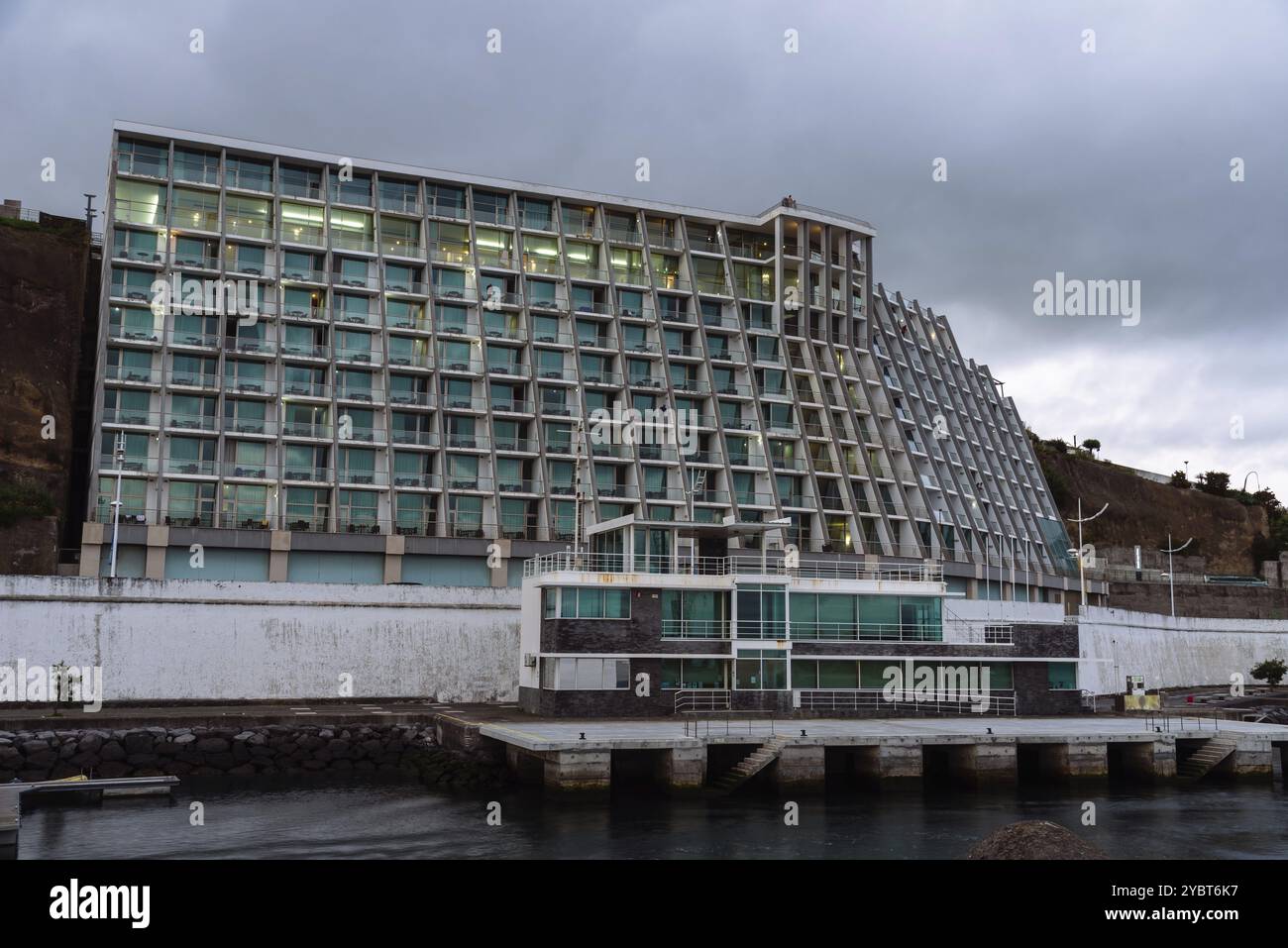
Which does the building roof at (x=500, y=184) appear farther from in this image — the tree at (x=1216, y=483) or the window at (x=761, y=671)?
the tree at (x=1216, y=483)

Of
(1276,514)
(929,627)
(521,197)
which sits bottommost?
(929,627)

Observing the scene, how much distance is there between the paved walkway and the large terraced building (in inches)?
876

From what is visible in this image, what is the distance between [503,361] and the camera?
92.2m

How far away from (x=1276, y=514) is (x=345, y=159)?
137842mm

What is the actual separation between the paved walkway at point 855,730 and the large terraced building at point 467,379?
Answer: 876 inches

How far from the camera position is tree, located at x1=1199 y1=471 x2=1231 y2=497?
6560 inches

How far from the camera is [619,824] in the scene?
38.3 metres

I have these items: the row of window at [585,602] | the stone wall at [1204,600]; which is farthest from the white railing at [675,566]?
the stone wall at [1204,600]

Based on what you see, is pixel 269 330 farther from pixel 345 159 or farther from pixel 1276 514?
pixel 1276 514

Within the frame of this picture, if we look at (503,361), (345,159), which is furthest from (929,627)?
(345,159)

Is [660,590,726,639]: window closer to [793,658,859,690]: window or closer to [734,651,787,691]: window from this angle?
[734,651,787,691]: window

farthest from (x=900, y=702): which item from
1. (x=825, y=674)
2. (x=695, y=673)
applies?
(x=695, y=673)
